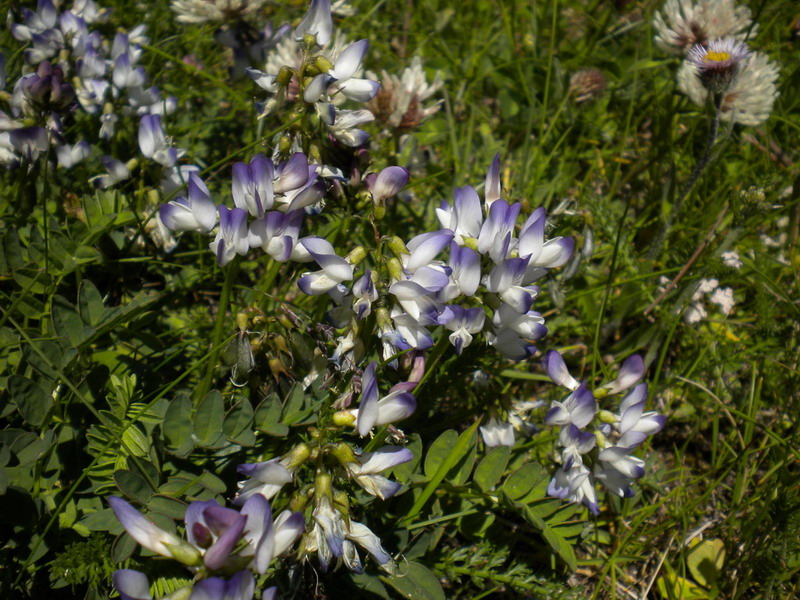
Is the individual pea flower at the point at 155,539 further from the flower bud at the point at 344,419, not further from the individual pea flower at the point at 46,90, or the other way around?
the individual pea flower at the point at 46,90

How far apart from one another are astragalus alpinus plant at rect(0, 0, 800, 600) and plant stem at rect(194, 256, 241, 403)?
11 millimetres

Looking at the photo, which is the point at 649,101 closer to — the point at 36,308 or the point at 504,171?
the point at 504,171

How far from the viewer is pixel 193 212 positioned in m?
1.40

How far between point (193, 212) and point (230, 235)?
111mm

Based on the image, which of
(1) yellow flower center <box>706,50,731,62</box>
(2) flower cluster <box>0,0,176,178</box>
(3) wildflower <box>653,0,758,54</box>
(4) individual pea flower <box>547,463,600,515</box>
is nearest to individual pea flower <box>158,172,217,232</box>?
(2) flower cluster <box>0,0,176,178</box>

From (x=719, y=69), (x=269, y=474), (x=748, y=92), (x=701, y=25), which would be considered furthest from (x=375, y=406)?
(x=701, y=25)

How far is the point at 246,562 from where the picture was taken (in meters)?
1.03

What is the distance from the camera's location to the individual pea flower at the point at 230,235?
1.34 meters

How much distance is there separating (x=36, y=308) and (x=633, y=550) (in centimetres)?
178

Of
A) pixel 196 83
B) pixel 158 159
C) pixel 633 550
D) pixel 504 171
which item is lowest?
pixel 633 550

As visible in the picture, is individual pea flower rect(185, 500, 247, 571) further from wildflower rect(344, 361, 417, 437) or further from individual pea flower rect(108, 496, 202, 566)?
wildflower rect(344, 361, 417, 437)

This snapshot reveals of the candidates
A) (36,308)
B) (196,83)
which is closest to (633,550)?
(36,308)

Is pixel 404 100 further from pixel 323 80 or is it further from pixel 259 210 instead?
pixel 259 210

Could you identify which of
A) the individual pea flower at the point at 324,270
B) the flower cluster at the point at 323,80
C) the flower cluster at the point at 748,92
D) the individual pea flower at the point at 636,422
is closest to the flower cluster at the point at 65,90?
the flower cluster at the point at 323,80
